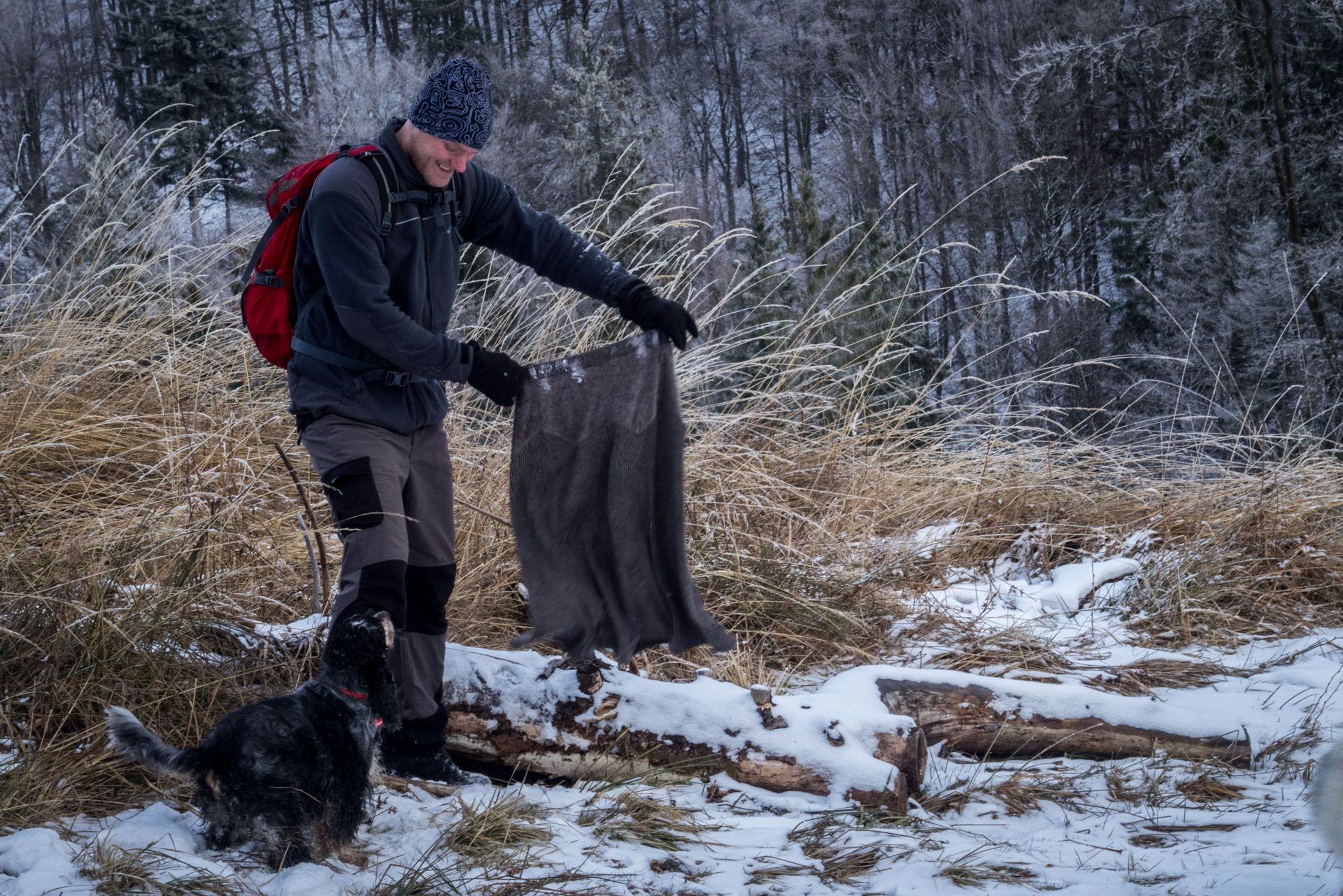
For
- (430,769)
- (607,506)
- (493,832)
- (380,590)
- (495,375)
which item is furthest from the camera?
(607,506)

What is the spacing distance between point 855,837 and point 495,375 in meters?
1.50

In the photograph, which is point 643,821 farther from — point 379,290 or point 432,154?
point 432,154

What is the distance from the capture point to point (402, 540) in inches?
92.4

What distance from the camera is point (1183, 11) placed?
14.0 m

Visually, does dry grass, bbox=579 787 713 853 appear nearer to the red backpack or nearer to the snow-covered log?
the snow-covered log

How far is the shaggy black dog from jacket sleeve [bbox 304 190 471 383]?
26.0 inches

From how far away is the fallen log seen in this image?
2.79m

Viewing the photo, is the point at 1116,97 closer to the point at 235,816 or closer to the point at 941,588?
the point at 941,588

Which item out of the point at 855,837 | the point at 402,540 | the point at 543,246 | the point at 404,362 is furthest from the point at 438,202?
the point at 855,837

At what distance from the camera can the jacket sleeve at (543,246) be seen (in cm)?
274

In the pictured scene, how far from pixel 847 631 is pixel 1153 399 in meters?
15.8

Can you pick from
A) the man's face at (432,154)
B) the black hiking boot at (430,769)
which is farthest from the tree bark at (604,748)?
the man's face at (432,154)

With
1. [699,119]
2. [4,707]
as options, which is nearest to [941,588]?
[4,707]

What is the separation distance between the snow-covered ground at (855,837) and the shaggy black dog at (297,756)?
9 cm
